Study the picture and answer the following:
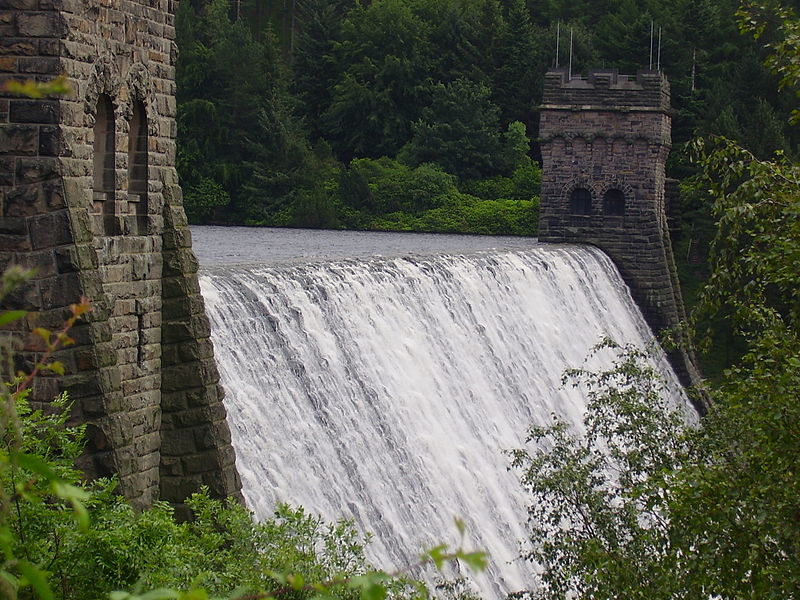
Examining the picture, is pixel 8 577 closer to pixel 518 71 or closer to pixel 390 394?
pixel 390 394

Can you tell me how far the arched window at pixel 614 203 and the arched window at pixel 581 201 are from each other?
40 centimetres

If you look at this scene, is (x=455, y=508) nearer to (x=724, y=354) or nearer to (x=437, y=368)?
(x=437, y=368)

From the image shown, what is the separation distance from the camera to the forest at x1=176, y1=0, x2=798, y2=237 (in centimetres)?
5378

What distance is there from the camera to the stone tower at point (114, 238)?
936 centimetres

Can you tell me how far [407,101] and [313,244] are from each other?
28.3m

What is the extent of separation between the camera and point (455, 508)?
16578 mm

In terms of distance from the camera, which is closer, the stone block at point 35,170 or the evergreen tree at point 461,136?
the stone block at point 35,170

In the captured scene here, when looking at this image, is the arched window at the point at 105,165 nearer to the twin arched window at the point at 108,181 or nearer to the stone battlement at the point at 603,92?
the twin arched window at the point at 108,181

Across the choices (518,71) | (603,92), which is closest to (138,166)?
(603,92)

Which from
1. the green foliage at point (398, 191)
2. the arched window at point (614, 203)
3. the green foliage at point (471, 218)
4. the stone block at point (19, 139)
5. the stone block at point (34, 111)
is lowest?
the green foliage at point (471, 218)

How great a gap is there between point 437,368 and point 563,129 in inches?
652

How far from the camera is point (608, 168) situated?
34.5 metres

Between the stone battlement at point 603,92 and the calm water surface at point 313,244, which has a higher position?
the stone battlement at point 603,92

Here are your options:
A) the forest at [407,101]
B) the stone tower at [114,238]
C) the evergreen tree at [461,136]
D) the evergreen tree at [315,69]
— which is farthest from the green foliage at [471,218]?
the stone tower at [114,238]
